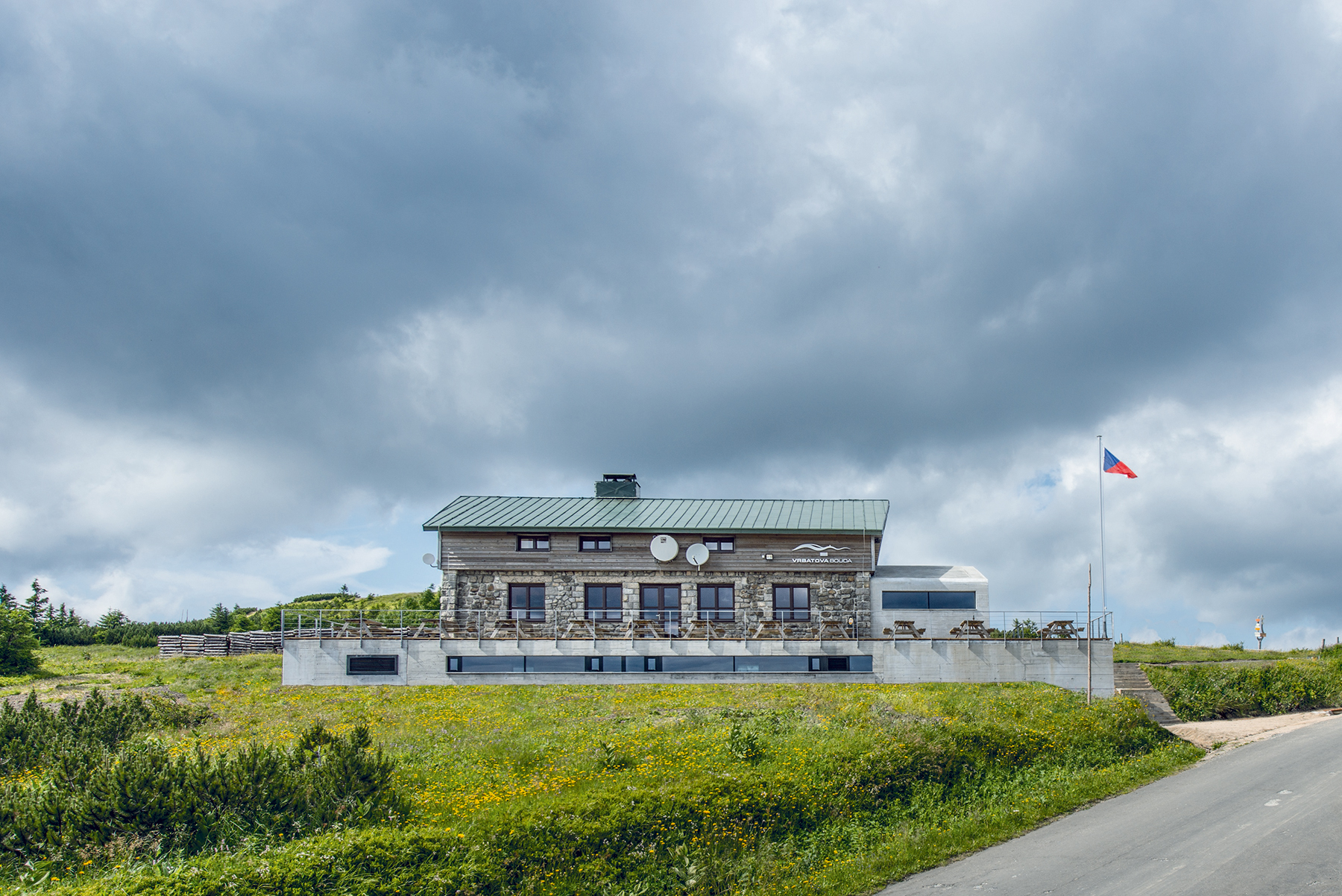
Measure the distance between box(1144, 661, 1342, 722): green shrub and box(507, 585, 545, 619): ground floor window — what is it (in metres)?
23.6

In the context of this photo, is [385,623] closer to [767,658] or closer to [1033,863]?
[767,658]

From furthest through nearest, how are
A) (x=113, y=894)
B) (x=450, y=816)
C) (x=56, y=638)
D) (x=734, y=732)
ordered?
(x=56, y=638)
(x=734, y=732)
(x=450, y=816)
(x=113, y=894)

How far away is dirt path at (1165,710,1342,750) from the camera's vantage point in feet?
88.1

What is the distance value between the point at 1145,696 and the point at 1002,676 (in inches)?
189

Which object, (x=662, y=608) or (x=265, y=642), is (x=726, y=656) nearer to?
(x=662, y=608)

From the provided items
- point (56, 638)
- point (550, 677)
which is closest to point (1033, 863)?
point (550, 677)

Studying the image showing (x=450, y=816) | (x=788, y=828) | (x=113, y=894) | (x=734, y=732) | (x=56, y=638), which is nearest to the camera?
(x=113, y=894)

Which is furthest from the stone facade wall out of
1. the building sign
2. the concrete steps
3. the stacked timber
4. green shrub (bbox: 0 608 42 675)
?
green shrub (bbox: 0 608 42 675)

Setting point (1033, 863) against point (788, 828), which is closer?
point (1033, 863)

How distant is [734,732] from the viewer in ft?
65.5

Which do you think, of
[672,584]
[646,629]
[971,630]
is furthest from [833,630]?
[646,629]

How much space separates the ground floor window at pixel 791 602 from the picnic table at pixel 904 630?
3.41m

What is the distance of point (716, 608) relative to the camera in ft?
124

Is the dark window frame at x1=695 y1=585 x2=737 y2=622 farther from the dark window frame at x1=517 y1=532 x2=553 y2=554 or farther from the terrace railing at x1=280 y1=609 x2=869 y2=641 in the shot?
the dark window frame at x1=517 y1=532 x2=553 y2=554
